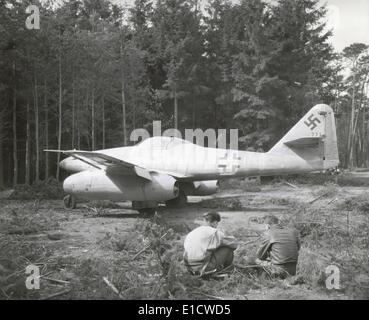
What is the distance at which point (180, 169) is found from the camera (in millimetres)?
13930

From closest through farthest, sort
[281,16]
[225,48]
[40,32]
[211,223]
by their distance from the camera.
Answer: [211,223] → [40,32] → [281,16] → [225,48]

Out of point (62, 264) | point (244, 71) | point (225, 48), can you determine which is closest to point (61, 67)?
point (244, 71)

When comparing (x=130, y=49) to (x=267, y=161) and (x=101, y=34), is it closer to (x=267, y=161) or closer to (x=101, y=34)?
(x=101, y=34)

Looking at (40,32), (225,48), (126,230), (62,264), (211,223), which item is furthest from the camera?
(225,48)

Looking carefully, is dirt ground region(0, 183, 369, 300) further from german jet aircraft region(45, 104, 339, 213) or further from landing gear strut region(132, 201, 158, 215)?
german jet aircraft region(45, 104, 339, 213)

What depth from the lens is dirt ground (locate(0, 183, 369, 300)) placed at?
5691 mm

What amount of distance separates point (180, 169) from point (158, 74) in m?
24.4

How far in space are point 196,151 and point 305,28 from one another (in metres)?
20.7

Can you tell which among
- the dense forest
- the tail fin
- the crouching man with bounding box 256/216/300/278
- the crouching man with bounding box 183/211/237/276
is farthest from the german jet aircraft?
the dense forest

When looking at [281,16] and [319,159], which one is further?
[281,16]

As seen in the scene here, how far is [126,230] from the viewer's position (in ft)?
34.2

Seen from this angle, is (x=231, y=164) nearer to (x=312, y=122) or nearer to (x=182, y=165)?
(x=182, y=165)

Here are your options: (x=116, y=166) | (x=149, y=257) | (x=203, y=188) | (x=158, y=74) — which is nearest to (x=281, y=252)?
(x=149, y=257)

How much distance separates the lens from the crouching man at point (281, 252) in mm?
6371
